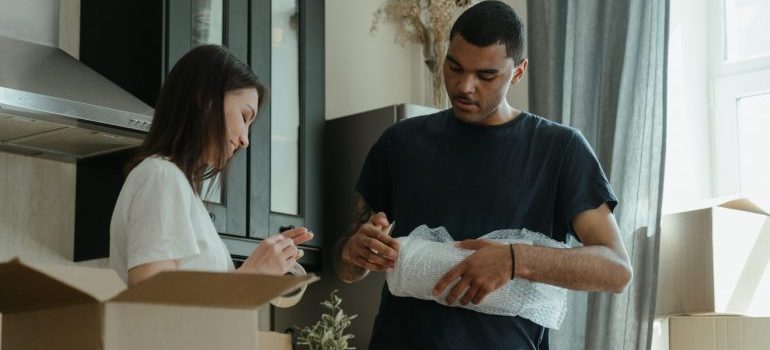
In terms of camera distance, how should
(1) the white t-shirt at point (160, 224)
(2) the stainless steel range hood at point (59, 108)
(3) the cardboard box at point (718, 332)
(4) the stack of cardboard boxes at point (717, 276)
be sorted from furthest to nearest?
(4) the stack of cardboard boxes at point (717, 276), (3) the cardboard box at point (718, 332), (2) the stainless steel range hood at point (59, 108), (1) the white t-shirt at point (160, 224)

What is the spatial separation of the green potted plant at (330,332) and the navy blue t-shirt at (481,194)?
4.44 feet

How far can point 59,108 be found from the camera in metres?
2.54

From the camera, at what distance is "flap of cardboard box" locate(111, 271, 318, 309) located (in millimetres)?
940

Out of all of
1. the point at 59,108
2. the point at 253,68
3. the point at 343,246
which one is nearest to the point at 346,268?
the point at 343,246

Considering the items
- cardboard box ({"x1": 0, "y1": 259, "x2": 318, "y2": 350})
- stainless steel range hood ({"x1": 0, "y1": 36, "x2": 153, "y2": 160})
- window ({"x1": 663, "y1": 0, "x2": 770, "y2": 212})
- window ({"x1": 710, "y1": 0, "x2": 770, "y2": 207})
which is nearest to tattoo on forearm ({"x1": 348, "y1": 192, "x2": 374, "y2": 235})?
cardboard box ({"x1": 0, "y1": 259, "x2": 318, "y2": 350})

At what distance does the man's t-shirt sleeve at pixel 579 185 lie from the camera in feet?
5.65

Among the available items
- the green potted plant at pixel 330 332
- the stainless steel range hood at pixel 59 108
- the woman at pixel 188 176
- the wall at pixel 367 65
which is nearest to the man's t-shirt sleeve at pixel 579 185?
the woman at pixel 188 176

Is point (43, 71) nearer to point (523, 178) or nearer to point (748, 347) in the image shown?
point (523, 178)

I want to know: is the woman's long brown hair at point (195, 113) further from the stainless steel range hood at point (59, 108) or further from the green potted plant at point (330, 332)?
the green potted plant at point (330, 332)

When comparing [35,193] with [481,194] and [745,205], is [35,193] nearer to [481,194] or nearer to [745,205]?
[481,194]

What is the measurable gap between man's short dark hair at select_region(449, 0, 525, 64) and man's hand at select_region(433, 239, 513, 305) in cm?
42

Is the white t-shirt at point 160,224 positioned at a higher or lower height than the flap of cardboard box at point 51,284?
higher

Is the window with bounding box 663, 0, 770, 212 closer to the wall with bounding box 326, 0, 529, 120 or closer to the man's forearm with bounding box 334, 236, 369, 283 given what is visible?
the wall with bounding box 326, 0, 529, 120

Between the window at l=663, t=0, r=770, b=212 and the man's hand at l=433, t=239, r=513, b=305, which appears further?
the window at l=663, t=0, r=770, b=212
